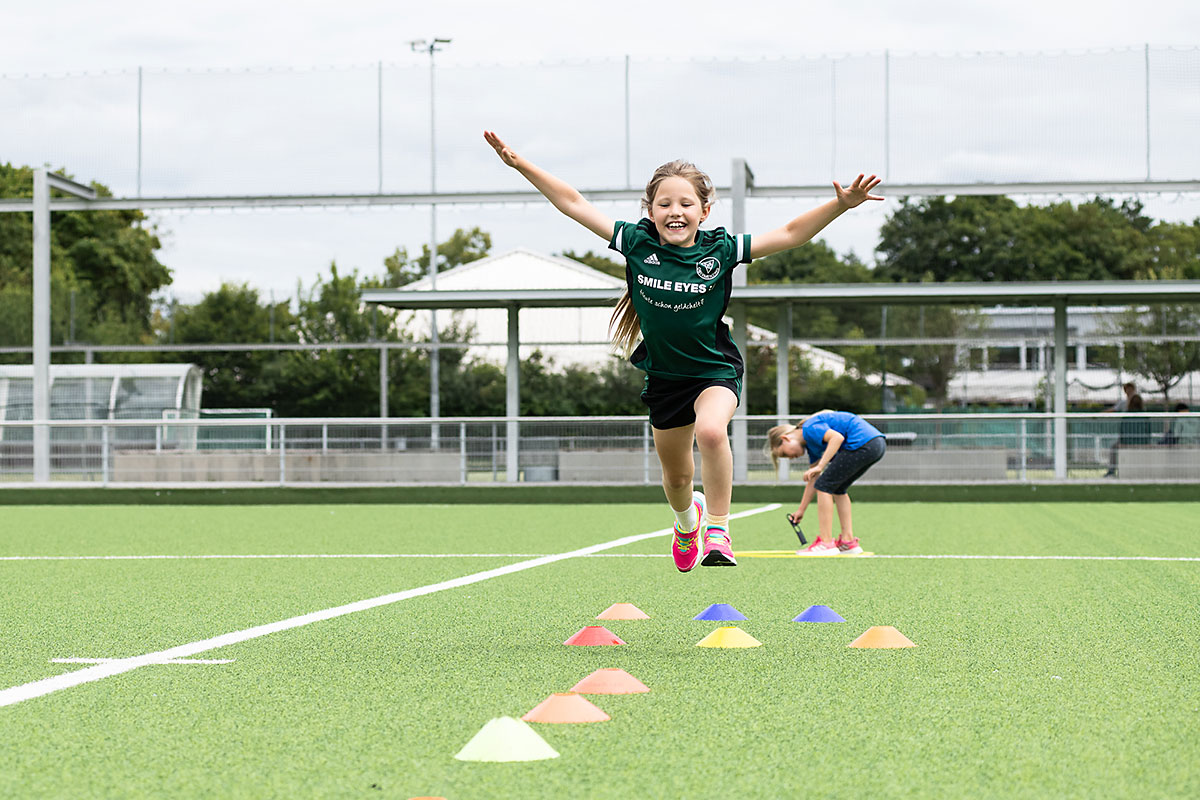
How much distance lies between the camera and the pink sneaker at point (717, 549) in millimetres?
5980

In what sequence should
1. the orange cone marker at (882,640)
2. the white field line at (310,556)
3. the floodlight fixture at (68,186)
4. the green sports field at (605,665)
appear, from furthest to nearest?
the floodlight fixture at (68,186) → the white field line at (310,556) → the orange cone marker at (882,640) → the green sports field at (605,665)

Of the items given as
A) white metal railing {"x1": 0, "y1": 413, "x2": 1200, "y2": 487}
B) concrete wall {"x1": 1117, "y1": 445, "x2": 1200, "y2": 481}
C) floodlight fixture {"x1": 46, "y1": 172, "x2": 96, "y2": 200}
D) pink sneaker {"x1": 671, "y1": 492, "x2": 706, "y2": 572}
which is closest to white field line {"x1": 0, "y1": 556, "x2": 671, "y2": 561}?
pink sneaker {"x1": 671, "y1": 492, "x2": 706, "y2": 572}

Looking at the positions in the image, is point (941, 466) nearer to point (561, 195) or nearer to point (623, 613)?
point (623, 613)

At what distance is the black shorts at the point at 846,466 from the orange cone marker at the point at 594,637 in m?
5.14

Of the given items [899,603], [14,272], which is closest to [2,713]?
[899,603]

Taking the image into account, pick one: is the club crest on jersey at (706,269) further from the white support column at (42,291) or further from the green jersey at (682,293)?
the white support column at (42,291)

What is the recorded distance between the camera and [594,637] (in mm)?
5383

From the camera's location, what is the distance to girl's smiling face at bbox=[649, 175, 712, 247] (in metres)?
5.74

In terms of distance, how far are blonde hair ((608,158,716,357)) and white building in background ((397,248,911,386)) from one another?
11.8 meters

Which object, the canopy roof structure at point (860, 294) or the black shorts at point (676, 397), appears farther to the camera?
the canopy roof structure at point (860, 294)

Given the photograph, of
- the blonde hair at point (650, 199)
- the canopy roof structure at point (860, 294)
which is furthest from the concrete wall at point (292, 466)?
the blonde hair at point (650, 199)

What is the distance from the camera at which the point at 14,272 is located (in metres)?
42.7

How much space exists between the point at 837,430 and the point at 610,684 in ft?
21.5

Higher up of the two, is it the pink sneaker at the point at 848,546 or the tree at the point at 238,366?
the tree at the point at 238,366
